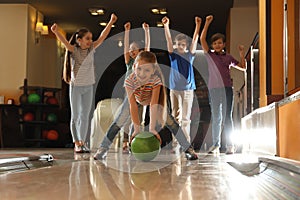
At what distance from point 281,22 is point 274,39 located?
0.41 feet

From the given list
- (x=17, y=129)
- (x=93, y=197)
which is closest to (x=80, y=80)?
(x=93, y=197)

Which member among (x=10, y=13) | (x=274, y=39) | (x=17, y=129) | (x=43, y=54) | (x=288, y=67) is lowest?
(x=17, y=129)

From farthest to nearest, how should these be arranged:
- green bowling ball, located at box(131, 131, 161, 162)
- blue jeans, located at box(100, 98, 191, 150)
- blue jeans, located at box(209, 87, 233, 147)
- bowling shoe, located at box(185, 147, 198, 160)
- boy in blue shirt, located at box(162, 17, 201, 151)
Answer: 1. boy in blue shirt, located at box(162, 17, 201, 151)
2. blue jeans, located at box(209, 87, 233, 147)
3. bowling shoe, located at box(185, 147, 198, 160)
4. blue jeans, located at box(100, 98, 191, 150)
5. green bowling ball, located at box(131, 131, 161, 162)

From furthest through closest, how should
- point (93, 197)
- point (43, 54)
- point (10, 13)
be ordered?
point (43, 54) → point (10, 13) → point (93, 197)

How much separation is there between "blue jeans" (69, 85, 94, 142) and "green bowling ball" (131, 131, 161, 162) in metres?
1.31

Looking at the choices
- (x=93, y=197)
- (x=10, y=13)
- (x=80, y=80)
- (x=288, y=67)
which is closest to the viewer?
(x=93, y=197)

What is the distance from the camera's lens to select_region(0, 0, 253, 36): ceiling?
7664 mm

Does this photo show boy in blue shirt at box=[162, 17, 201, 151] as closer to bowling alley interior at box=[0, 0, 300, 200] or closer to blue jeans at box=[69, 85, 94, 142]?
bowling alley interior at box=[0, 0, 300, 200]

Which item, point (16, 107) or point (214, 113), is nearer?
point (214, 113)

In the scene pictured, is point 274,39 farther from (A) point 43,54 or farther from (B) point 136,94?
(A) point 43,54

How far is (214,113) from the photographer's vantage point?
4.30 metres

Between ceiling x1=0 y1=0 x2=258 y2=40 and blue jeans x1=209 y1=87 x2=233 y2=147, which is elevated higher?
→ ceiling x1=0 y1=0 x2=258 y2=40

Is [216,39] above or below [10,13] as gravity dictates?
below

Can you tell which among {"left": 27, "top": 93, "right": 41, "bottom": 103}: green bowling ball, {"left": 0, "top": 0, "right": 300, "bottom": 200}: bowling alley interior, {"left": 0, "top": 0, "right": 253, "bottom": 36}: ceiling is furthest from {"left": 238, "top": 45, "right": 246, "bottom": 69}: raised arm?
{"left": 27, "top": 93, "right": 41, "bottom": 103}: green bowling ball
